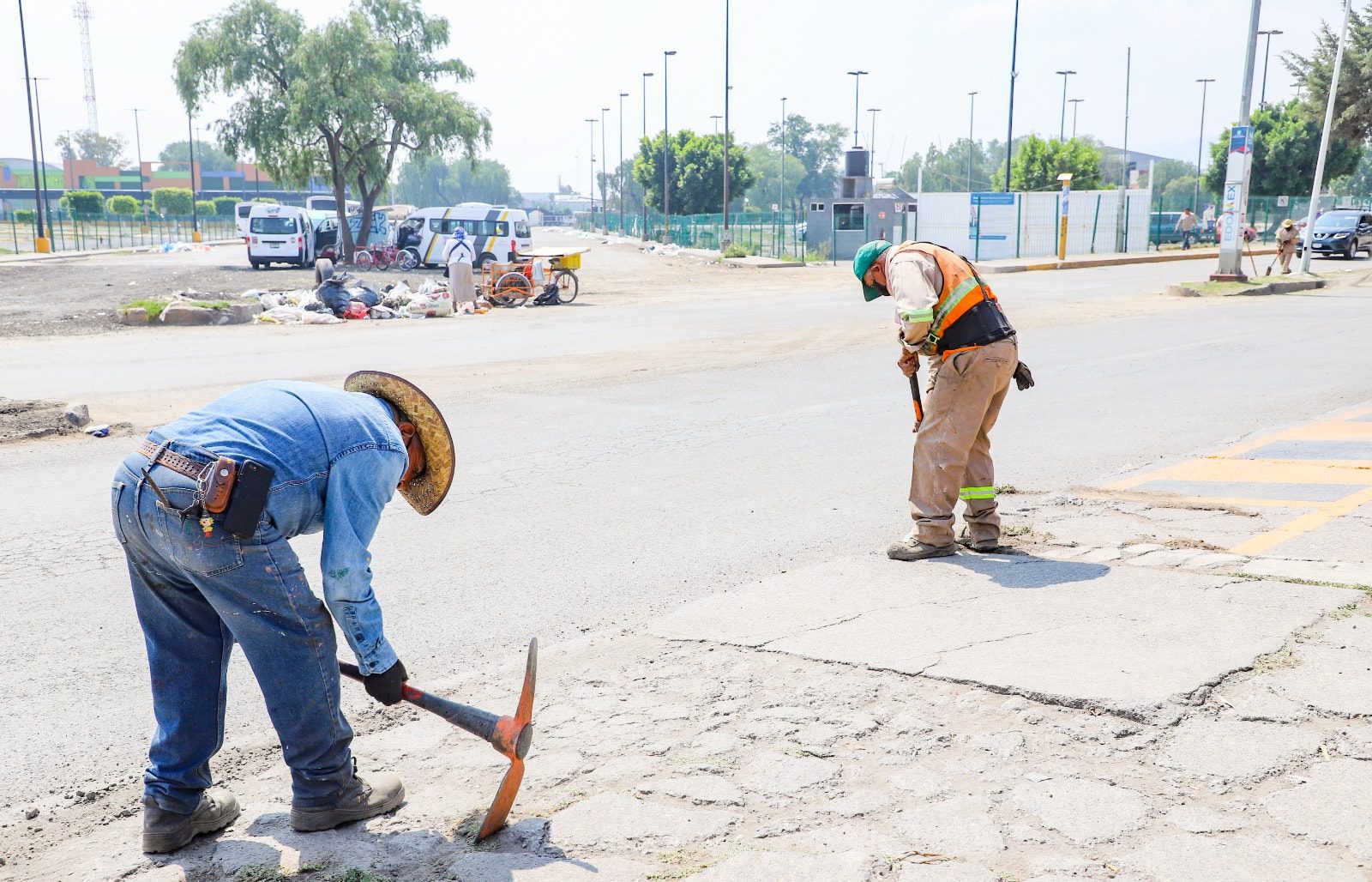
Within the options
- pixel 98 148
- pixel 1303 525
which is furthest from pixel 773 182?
pixel 1303 525

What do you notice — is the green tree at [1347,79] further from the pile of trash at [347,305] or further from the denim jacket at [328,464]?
the denim jacket at [328,464]

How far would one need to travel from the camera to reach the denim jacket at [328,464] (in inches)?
115

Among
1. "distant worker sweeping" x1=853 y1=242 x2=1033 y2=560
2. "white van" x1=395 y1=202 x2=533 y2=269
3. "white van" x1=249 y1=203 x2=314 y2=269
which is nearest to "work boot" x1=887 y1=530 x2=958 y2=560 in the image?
"distant worker sweeping" x1=853 y1=242 x2=1033 y2=560

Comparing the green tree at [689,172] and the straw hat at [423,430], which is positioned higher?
the green tree at [689,172]

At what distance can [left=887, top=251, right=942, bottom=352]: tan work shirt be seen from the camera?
5406 millimetres

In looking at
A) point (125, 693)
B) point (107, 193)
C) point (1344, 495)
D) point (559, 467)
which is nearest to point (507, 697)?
point (125, 693)

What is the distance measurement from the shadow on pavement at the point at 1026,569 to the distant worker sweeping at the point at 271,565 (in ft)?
9.71

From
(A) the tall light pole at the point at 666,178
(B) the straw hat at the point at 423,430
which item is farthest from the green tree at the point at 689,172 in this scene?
(B) the straw hat at the point at 423,430

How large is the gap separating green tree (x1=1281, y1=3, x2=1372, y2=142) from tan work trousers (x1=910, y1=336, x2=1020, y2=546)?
3369cm

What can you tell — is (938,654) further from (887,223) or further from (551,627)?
(887,223)

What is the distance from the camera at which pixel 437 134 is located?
41.1 meters

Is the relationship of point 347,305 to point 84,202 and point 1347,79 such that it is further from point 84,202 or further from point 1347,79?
point 84,202

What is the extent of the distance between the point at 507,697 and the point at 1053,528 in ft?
11.2

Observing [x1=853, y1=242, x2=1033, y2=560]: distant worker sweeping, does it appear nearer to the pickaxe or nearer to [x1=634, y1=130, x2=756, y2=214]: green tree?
the pickaxe
